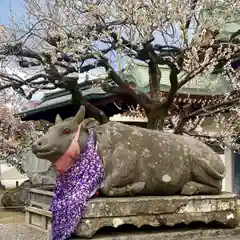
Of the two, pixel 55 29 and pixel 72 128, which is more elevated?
pixel 55 29

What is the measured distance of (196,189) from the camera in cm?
449

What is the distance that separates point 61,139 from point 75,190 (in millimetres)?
528

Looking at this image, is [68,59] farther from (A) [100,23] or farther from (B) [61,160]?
(B) [61,160]

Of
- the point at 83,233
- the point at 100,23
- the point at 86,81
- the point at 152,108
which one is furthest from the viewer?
the point at 86,81

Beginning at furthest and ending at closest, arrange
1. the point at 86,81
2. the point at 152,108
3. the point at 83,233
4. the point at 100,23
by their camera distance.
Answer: the point at 86,81 → the point at 100,23 → the point at 152,108 → the point at 83,233

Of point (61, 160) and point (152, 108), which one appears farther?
point (152, 108)

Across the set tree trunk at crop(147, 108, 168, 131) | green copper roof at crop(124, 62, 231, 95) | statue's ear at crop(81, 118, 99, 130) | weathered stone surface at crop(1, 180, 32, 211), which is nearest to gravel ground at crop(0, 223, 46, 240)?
statue's ear at crop(81, 118, 99, 130)

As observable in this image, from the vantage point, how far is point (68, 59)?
8508mm

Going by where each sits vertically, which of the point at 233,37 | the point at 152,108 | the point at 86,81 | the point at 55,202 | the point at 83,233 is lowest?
the point at 83,233

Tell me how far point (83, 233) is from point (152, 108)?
4.15m

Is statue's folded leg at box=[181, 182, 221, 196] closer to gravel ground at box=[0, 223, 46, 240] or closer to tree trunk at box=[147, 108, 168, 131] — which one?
gravel ground at box=[0, 223, 46, 240]

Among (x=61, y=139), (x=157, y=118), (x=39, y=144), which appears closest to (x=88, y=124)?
(x=61, y=139)

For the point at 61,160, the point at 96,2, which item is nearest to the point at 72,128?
the point at 61,160

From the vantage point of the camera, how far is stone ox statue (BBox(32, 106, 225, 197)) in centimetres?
415
